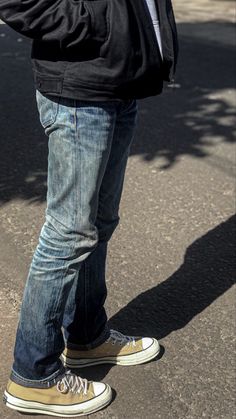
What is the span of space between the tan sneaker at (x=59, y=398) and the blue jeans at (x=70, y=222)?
4cm

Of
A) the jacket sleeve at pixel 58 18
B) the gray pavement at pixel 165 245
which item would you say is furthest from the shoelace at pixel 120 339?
the jacket sleeve at pixel 58 18

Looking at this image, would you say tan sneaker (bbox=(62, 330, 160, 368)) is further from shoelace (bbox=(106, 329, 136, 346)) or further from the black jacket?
the black jacket

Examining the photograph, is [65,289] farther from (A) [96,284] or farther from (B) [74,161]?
(B) [74,161]

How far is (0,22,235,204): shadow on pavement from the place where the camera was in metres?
5.23

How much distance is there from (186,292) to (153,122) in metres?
2.97

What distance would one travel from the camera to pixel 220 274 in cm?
400

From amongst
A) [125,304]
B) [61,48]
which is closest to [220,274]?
[125,304]

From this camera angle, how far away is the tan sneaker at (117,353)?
3.03 metres

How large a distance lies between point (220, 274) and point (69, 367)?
126 centimetres

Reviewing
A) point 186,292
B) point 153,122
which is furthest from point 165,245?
point 153,122

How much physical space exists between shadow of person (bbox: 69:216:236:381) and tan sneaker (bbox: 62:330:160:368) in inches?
1.6

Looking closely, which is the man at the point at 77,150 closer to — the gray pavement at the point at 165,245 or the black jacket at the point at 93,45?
the black jacket at the point at 93,45

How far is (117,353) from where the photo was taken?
308 cm

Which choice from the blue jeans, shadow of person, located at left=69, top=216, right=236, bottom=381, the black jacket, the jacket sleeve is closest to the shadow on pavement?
shadow of person, located at left=69, top=216, right=236, bottom=381
